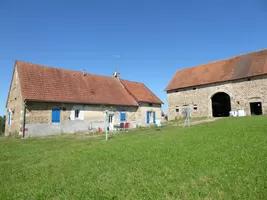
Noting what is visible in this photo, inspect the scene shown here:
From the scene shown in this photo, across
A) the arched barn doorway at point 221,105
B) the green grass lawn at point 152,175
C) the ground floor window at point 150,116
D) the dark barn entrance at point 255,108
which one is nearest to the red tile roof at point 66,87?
the ground floor window at point 150,116

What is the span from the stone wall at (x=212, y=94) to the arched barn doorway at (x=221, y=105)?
246cm

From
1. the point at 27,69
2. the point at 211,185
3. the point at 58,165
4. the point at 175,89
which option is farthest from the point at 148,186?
the point at 175,89

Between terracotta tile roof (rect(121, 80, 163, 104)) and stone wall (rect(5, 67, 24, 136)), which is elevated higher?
terracotta tile roof (rect(121, 80, 163, 104))

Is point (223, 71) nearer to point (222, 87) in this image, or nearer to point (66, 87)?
point (222, 87)

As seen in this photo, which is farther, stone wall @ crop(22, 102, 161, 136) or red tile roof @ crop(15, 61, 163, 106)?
red tile roof @ crop(15, 61, 163, 106)

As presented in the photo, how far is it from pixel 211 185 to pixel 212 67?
2539 centimetres

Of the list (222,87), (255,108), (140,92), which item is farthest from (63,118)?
(255,108)

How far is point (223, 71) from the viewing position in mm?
24859

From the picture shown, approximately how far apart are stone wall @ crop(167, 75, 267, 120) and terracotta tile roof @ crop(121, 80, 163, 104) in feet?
10.2

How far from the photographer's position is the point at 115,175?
4.67 meters

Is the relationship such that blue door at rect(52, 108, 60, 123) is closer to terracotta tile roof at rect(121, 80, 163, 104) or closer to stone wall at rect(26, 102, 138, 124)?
stone wall at rect(26, 102, 138, 124)

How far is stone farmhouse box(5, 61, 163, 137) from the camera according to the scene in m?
16.0

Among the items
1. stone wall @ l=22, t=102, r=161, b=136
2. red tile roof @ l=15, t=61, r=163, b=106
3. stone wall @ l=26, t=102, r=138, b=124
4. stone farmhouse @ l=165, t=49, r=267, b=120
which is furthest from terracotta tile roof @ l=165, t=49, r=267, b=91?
stone wall @ l=26, t=102, r=138, b=124

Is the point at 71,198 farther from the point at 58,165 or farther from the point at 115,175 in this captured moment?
the point at 58,165
